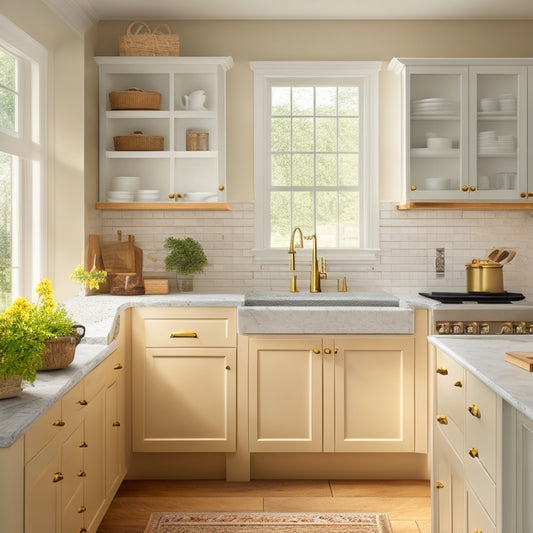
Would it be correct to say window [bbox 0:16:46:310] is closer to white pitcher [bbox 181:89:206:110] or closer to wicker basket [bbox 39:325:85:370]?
white pitcher [bbox 181:89:206:110]

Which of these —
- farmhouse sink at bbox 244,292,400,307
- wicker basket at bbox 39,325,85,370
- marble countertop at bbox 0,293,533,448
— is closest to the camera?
wicker basket at bbox 39,325,85,370

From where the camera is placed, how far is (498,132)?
4.31m

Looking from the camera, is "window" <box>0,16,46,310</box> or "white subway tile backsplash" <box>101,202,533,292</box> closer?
"window" <box>0,16,46,310</box>

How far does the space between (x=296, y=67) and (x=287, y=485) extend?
2819 mm

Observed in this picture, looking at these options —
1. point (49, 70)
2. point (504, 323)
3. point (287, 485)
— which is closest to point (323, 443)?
point (287, 485)

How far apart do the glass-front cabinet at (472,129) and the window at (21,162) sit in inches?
93.7

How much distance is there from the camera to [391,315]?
3844mm

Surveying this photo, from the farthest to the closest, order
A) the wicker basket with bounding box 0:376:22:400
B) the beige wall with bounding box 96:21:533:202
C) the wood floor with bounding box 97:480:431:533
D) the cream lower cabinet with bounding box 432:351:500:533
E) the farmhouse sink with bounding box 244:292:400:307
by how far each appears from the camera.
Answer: the beige wall with bounding box 96:21:533:202
the farmhouse sink with bounding box 244:292:400:307
the wood floor with bounding box 97:480:431:533
the wicker basket with bounding box 0:376:22:400
the cream lower cabinet with bounding box 432:351:500:533

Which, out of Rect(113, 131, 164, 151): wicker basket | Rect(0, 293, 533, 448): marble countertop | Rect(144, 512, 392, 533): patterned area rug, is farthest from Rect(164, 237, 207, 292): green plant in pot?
Rect(144, 512, 392, 533): patterned area rug

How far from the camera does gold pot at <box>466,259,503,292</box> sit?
4211 millimetres

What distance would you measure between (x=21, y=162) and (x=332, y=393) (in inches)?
92.7

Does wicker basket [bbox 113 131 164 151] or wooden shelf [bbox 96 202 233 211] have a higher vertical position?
wicker basket [bbox 113 131 164 151]

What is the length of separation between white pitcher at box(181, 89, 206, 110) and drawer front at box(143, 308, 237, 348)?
1.45 metres

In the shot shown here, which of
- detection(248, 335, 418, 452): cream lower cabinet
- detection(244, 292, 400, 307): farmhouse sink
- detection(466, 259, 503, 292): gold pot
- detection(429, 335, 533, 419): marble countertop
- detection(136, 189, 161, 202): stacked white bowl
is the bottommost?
detection(248, 335, 418, 452): cream lower cabinet
